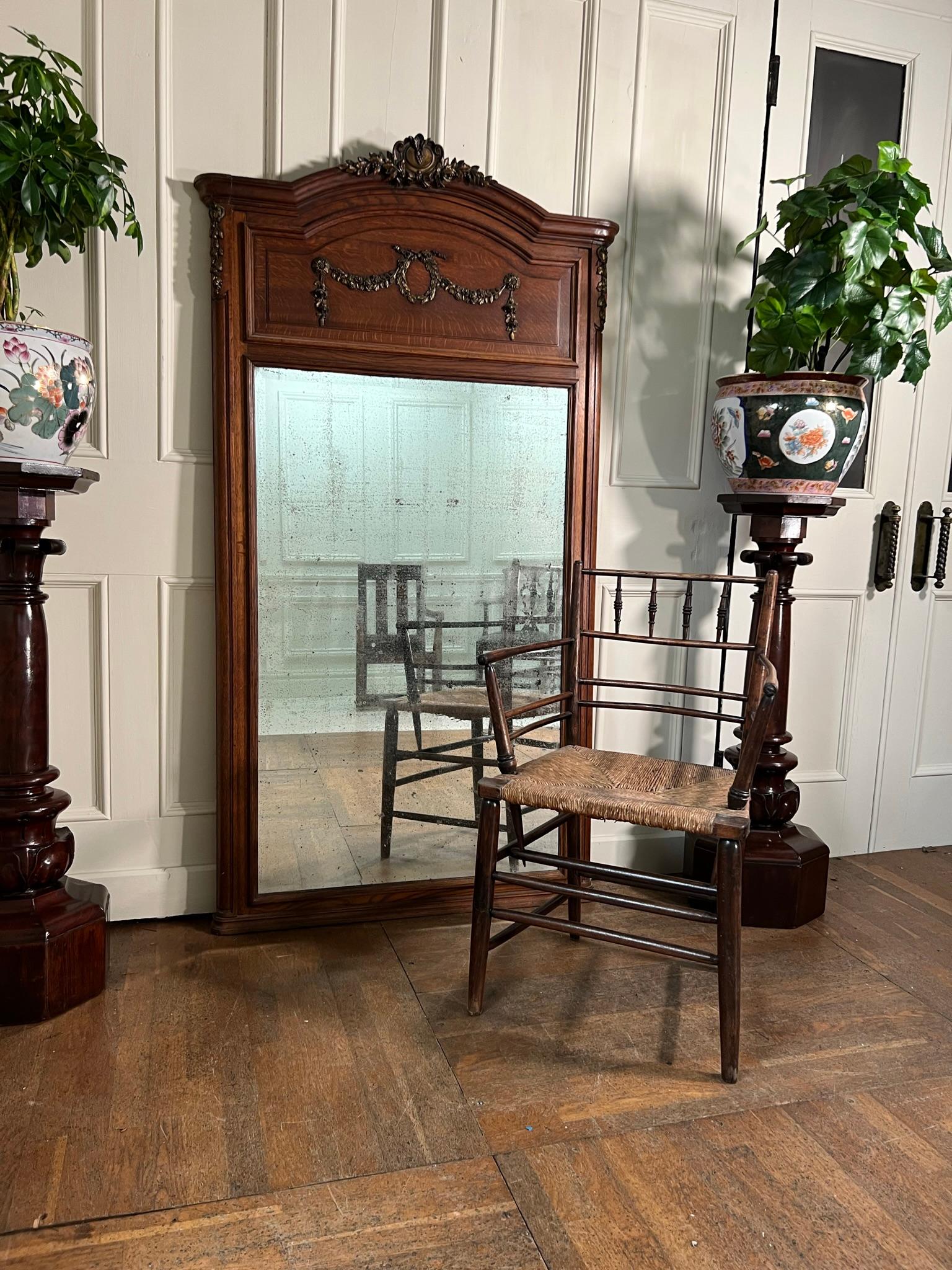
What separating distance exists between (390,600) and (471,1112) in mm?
1240

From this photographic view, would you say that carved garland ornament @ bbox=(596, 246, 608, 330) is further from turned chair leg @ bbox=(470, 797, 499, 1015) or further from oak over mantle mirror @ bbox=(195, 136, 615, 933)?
turned chair leg @ bbox=(470, 797, 499, 1015)

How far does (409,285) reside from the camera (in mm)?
2455

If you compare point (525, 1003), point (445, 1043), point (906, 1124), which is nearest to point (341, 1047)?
point (445, 1043)

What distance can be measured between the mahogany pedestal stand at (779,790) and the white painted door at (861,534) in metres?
0.36

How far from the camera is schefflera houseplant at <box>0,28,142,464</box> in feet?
5.86

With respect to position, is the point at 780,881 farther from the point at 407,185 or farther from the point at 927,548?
the point at 407,185

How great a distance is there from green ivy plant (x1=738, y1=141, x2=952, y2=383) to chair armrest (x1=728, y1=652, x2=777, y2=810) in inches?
36.7

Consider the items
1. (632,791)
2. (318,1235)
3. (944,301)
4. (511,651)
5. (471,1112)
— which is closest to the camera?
(318,1235)

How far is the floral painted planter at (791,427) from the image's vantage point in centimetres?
236

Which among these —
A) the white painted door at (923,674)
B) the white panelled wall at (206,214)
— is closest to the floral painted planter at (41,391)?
the white panelled wall at (206,214)

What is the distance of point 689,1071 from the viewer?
1.88 metres

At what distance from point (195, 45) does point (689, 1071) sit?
2488 millimetres

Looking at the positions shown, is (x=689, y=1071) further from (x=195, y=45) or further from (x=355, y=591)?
(x=195, y=45)

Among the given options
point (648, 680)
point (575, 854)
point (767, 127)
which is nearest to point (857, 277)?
point (767, 127)
